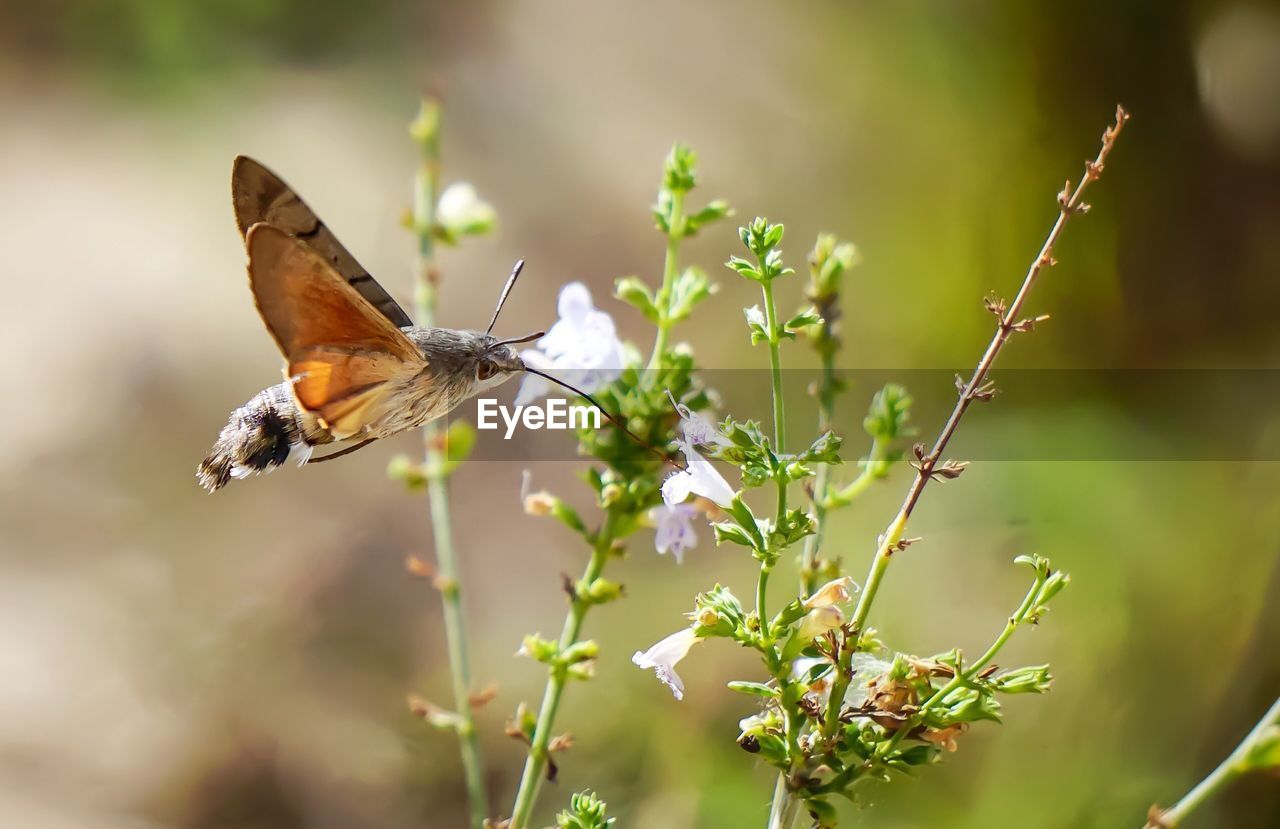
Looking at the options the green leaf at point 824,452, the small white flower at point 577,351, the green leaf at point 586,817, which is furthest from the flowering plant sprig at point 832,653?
the small white flower at point 577,351

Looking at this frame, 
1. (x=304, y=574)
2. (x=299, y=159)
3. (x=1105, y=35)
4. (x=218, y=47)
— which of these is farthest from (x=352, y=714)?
(x=1105, y=35)

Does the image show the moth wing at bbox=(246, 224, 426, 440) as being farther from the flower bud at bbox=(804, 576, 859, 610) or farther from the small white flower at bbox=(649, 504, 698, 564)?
the flower bud at bbox=(804, 576, 859, 610)

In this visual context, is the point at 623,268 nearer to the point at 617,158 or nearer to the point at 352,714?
the point at 617,158

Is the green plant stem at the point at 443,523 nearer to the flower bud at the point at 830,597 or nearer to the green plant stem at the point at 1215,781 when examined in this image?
the flower bud at the point at 830,597

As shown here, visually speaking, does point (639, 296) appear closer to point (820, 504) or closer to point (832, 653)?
point (820, 504)

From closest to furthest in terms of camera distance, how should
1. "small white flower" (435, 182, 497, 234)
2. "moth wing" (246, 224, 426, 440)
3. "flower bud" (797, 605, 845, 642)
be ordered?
1. "flower bud" (797, 605, 845, 642)
2. "moth wing" (246, 224, 426, 440)
3. "small white flower" (435, 182, 497, 234)

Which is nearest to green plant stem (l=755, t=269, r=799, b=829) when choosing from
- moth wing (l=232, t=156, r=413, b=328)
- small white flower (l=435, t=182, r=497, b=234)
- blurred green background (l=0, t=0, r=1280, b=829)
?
moth wing (l=232, t=156, r=413, b=328)

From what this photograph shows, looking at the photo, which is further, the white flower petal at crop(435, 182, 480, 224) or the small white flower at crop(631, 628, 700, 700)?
the white flower petal at crop(435, 182, 480, 224)
